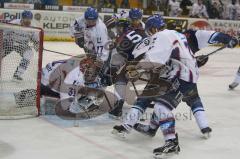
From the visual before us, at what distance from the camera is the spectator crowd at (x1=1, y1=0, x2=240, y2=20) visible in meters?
14.3

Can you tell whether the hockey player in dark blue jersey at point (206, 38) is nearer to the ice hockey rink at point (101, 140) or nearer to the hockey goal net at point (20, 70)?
the ice hockey rink at point (101, 140)

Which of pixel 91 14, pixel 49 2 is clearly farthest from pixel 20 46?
pixel 49 2

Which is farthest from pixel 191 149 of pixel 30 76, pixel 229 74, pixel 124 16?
pixel 229 74

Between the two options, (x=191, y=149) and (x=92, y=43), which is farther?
(x=92, y=43)

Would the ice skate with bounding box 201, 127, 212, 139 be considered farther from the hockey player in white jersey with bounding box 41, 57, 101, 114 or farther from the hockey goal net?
the hockey goal net

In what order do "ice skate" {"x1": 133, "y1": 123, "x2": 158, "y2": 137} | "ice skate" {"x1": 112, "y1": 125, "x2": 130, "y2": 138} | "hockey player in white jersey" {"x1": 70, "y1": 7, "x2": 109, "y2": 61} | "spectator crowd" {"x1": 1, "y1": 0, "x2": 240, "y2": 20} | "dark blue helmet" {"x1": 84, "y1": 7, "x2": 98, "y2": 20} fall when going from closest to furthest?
"ice skate" {"x1": 112, "y1": 125, "x2": 130, "y2": 138} → "ice skate" {"x1": 133, "y1": 123, "x2": 158, "y2": 137} → "dark blue helmet" {"x1": 84, "y1": 7, "x2": 98, "y2": 20} → "hockey player in white jersey" {"x1": 70, "y1": 7, "x2": 109, "y2": 61} → "spectator crowd" {"x1": 1, "y1": 0, "x2": 240, "y2": 20}

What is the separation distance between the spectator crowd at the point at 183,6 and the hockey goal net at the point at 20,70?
312 inches

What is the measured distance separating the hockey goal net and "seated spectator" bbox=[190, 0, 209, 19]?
31.3ft

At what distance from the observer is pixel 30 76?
18.8 ft

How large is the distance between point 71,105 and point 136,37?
3.32 feet

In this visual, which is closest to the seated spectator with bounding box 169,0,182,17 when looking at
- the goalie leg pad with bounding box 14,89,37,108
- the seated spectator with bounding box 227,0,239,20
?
the seated spectator with bounding box 227,0,239,20

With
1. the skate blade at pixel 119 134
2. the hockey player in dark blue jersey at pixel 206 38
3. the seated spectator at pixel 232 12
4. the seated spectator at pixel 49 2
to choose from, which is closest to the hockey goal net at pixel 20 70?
the skate blade at pixel 119 134

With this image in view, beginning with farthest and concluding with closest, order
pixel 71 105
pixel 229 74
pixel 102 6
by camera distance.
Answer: pixel 102 6, pixel 229 74, pixel 71 105

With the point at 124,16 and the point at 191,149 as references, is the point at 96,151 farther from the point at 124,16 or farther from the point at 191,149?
the point at 124,16
